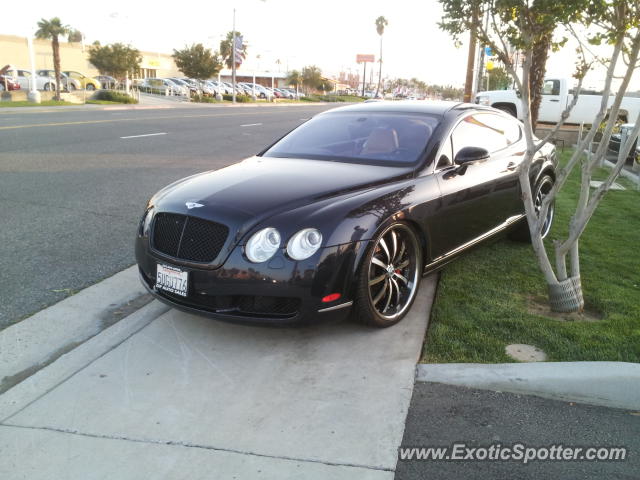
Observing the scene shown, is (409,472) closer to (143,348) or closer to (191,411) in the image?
(191,411)

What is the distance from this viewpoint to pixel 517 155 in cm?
573

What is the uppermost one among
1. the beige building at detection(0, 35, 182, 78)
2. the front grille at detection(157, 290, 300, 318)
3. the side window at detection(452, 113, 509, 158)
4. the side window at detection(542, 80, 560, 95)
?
the beige building at detection(0, 35, 182, 78)

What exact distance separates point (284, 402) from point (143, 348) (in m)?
1.05

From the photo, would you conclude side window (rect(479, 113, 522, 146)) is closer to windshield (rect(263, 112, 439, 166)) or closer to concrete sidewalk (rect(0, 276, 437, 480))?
windshield (rect(263, 112, 439, 166))

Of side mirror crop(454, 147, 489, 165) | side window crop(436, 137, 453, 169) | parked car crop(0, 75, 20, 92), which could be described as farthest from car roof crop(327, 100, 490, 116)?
parked car crop(0, 75, 20, 92)

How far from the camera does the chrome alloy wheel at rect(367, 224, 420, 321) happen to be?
152 inches

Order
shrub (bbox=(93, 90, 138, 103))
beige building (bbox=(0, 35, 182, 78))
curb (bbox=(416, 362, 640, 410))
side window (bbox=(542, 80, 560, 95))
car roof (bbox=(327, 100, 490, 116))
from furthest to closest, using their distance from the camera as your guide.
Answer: beige building (bbox=(0, 35, 182, 78)) < shrub (bbox=(93, 90, 138, 103)) < side window (bbox=(542, 80, 560, 95)) < car roof (bbox=(327, 100, 490, 116)) < curb (bbox=(416, 362, 640, 410))

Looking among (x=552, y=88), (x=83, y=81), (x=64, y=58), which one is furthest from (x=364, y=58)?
(x=552, y=88)

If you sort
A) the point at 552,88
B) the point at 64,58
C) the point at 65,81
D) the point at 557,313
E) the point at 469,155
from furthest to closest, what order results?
1. the point at 64,58
2. the point at 65,81
3. the point at 552,88
4. the point at 469,155
5. the point at 557,313

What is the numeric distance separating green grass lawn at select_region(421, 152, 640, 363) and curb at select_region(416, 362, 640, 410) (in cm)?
13

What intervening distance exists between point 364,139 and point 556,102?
61.5 feet

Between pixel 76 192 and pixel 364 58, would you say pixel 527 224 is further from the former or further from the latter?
pixel 364 58

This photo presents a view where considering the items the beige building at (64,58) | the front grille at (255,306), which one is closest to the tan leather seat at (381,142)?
the front grille at (255,306)

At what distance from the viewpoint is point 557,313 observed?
4.28 m
